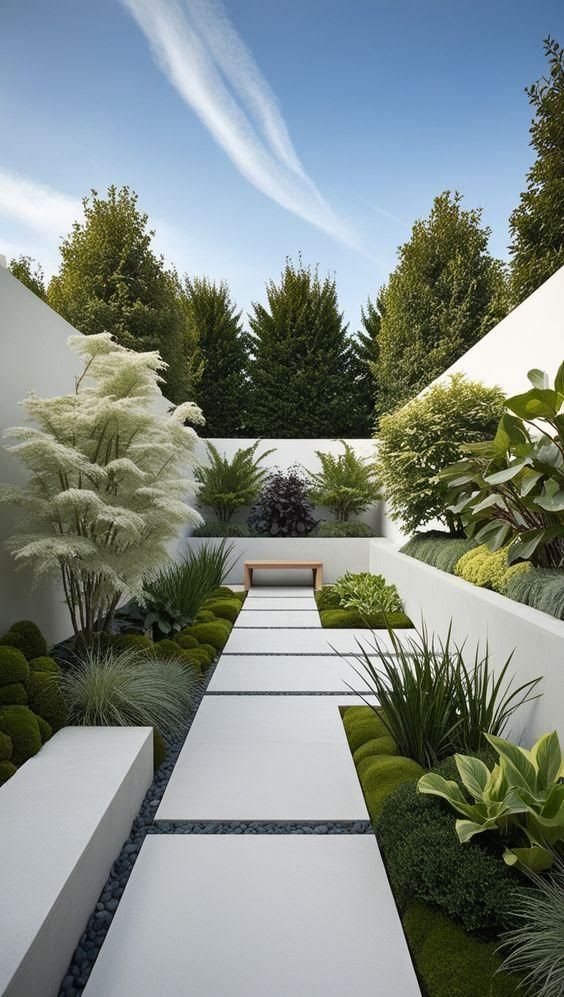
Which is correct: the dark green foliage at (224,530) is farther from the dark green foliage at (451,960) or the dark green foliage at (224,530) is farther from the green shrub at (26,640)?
the dark green foliage at (451,960)

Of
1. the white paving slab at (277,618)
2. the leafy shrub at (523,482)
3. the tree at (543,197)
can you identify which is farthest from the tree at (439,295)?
the leafy shrub at (523,482)

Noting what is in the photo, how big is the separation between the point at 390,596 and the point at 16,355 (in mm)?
3998

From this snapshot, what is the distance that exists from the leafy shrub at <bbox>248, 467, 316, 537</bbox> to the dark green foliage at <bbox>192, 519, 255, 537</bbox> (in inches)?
8.3

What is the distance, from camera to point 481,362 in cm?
604

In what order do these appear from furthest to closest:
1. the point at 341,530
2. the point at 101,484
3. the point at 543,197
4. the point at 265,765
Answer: the point at 543,197
the point at 341,530
the point at 101,484
the point at 265,765

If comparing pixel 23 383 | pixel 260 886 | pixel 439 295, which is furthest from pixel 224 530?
pixel 439 295

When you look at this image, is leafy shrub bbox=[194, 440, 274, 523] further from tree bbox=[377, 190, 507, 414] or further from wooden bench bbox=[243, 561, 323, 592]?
tree bbox=[377, 190, 507, 414]

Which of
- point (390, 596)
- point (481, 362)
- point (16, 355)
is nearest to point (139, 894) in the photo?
point (16, 355)

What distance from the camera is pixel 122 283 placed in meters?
12.5

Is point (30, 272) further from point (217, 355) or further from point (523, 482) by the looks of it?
point (523, 482)

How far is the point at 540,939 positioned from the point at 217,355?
1562 cm

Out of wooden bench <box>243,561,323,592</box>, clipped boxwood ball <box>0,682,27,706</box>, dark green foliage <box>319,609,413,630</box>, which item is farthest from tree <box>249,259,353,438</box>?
clipped boxwood ball <box>0,682,27,706</box>

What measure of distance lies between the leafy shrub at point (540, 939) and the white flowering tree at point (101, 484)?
230cm

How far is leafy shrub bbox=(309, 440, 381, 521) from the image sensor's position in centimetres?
945
